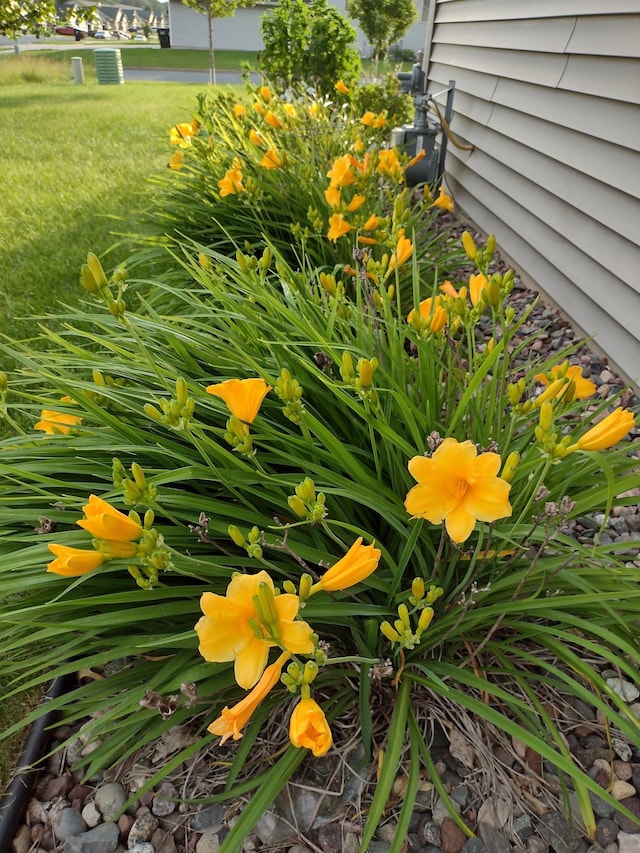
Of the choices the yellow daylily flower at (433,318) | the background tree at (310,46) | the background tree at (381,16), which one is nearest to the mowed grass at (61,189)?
the yellow daylily flower at (433,318)

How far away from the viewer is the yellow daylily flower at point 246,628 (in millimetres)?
787

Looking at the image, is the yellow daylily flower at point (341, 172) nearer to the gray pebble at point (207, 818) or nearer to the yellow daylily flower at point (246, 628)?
the yellow daylily flower at point (246, 628)

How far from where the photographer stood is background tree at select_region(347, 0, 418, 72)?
15.5 metres

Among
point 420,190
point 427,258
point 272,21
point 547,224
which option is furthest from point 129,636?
point 272,21

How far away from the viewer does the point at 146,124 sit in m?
8.48

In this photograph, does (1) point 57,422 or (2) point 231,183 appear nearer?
(1) point 57,422

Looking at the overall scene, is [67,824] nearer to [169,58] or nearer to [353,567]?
[353,567]

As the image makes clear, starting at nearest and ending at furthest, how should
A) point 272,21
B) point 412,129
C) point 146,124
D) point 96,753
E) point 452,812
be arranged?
1. point 452,812
2. point 96,753
3. point 412,129
4. point 272,21
5. point 146,124

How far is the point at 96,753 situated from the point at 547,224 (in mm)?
3055

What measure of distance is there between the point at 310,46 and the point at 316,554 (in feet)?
21.8

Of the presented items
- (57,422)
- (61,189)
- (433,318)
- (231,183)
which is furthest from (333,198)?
(61,189)

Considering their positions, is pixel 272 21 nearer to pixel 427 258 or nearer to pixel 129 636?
pixel 427 258

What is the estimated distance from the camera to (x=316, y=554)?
1.24m

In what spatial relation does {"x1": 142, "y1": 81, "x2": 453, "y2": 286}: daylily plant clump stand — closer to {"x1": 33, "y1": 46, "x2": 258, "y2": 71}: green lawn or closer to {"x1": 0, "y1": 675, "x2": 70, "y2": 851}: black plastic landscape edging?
{"x1": 0, "y1": 675, "x2": 70, "y2": 851}: black plastic landscape edging
